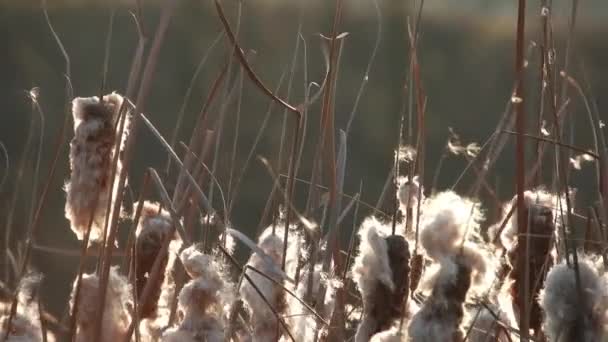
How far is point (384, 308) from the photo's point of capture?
0.75 metres

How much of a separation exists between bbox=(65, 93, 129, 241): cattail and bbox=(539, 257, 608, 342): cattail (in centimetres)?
43

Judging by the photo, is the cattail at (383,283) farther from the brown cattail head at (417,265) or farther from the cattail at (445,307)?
the brown cattail head at (417,265)

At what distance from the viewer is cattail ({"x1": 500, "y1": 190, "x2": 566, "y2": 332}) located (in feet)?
3.00

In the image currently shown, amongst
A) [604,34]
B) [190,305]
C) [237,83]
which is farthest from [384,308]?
[604,34]

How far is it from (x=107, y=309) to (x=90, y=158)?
145 millimetres

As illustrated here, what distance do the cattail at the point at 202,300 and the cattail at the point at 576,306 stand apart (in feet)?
0.91

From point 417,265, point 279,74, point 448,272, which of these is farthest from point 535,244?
point 279,74

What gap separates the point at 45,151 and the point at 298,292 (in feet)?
20.5

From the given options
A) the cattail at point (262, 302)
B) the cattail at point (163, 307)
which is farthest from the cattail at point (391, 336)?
the cattail at point (163, 307)

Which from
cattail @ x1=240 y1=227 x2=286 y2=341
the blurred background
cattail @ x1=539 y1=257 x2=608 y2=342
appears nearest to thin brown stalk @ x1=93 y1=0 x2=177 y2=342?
cattail @ x1=240 y1=227 x2=286 y2=341

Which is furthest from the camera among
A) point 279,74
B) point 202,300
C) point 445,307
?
point 279,74

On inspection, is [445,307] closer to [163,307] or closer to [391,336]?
[391,336]

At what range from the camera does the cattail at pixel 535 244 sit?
36.0 inches

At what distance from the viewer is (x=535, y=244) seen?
0.95 m
